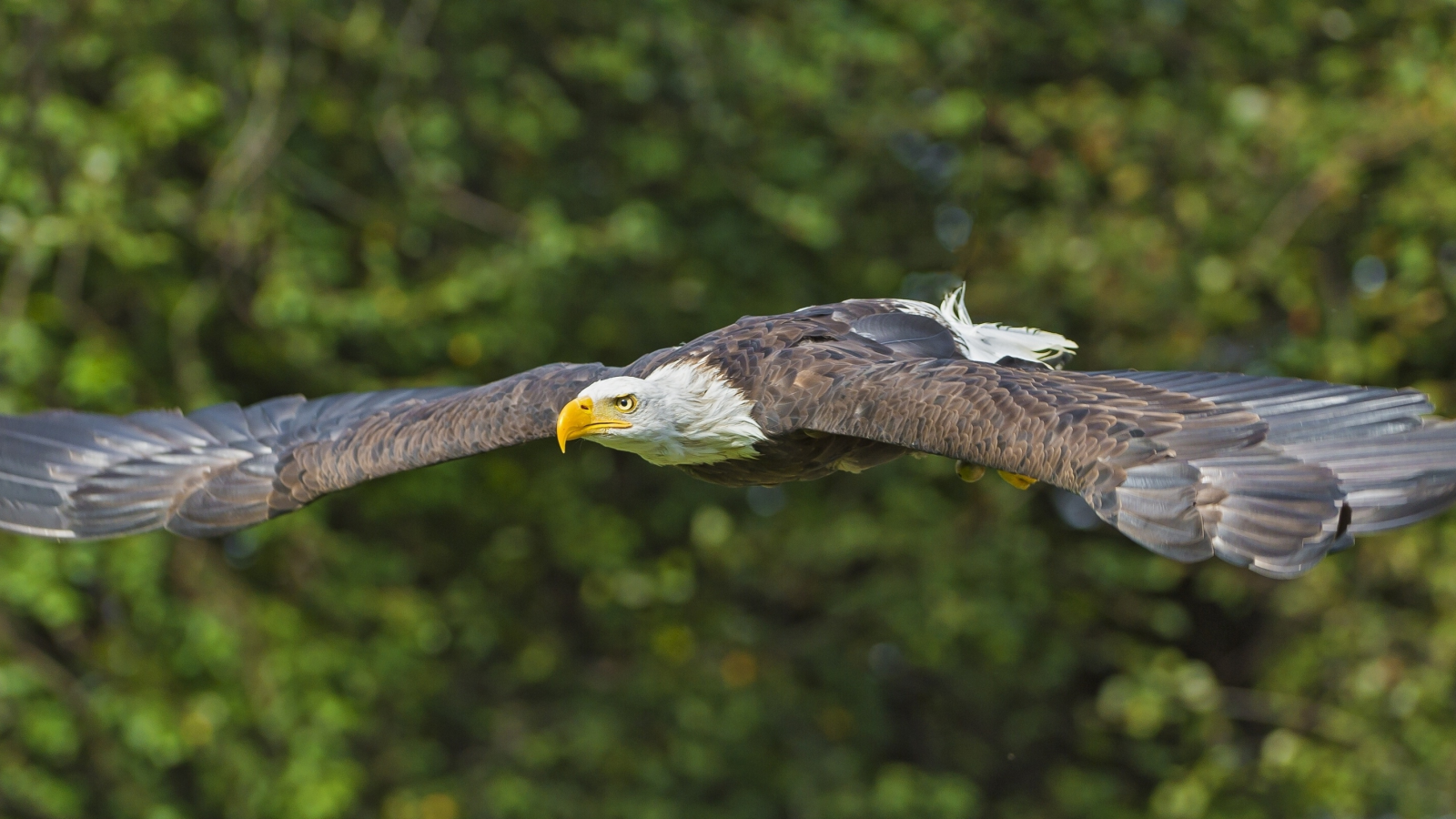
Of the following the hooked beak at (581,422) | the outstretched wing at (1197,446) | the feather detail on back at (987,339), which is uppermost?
the feather detail on back at (987,339)

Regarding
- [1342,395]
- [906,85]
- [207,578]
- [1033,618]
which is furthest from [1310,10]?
[207,578]

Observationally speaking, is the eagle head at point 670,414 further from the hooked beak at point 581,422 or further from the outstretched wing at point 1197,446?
the outstretched wing at point 1197,446

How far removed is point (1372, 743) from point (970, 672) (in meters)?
2.71

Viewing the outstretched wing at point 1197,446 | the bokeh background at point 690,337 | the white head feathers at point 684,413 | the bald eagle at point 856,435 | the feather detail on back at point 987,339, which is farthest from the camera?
the bokeh background at point 690,337

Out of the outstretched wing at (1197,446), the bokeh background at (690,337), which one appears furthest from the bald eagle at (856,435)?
the bokeh background at (690,337)

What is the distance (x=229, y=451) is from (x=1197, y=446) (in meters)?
3.42

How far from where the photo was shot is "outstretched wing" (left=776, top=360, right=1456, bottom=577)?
3.44 metres

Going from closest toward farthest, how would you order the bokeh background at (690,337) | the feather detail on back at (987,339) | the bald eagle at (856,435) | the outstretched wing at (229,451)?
1. the bald eagle at (856,435)
2. the outstretched wing at (229,451)
3. the feather detail on back at (987,339)
4. the bokeh background at (690,337)

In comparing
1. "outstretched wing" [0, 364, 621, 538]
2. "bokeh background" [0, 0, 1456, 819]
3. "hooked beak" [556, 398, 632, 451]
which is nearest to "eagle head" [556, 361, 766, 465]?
"hooked beak" [556, 398, 632, 451]

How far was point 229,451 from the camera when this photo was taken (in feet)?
18.8

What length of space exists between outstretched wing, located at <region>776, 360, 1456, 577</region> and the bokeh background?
3.57 meters

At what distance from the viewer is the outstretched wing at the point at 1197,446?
344 cm

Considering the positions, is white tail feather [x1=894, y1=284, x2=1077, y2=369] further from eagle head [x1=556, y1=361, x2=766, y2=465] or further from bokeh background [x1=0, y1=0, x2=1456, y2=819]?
bokeh background [x1=0, y1=0, x2=1456, y2=819]

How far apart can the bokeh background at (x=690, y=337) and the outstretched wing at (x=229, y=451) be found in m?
2.15
